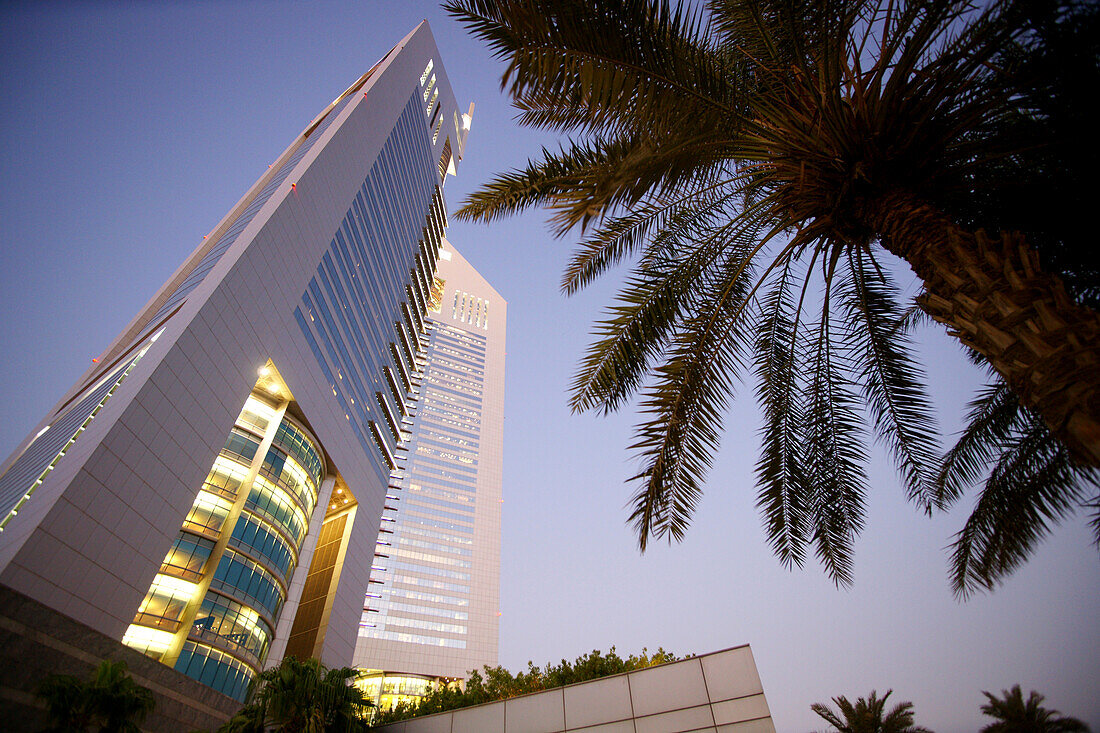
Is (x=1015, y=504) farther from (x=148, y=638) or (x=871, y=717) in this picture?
(x=148, y=638)

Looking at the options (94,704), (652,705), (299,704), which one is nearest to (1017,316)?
(652,705)

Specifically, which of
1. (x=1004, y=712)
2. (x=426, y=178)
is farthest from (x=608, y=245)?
(x=426, y=178)

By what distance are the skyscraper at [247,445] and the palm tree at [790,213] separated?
62.4ft

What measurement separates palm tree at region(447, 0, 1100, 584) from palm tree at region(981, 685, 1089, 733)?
62.3 feet

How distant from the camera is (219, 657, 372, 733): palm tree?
1145cm

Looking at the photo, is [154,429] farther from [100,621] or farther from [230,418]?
[100,621]

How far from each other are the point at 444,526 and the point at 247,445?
7066 cm

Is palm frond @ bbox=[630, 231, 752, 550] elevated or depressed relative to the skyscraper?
depressed

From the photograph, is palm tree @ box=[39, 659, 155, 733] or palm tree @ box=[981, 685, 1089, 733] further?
palm tree @ box=[981, 685, 1089, 733]

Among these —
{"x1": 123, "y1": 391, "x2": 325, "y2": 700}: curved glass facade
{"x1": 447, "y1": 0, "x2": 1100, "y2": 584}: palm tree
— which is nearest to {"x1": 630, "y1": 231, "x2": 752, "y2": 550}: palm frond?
{"x1": 447, "y1": 0, "x2": 1100, "y2": 584}: palm tree

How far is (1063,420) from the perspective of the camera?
3.21 metres

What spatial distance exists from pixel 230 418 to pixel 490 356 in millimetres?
103473

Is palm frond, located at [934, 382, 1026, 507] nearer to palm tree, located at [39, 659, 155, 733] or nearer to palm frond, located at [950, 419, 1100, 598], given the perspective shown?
palm frond, located at [950, 419, 1100, 598]

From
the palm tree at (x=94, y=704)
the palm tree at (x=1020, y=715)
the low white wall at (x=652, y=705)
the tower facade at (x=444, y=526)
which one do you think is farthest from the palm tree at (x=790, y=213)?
the tower facade at (x=444, y=526)
